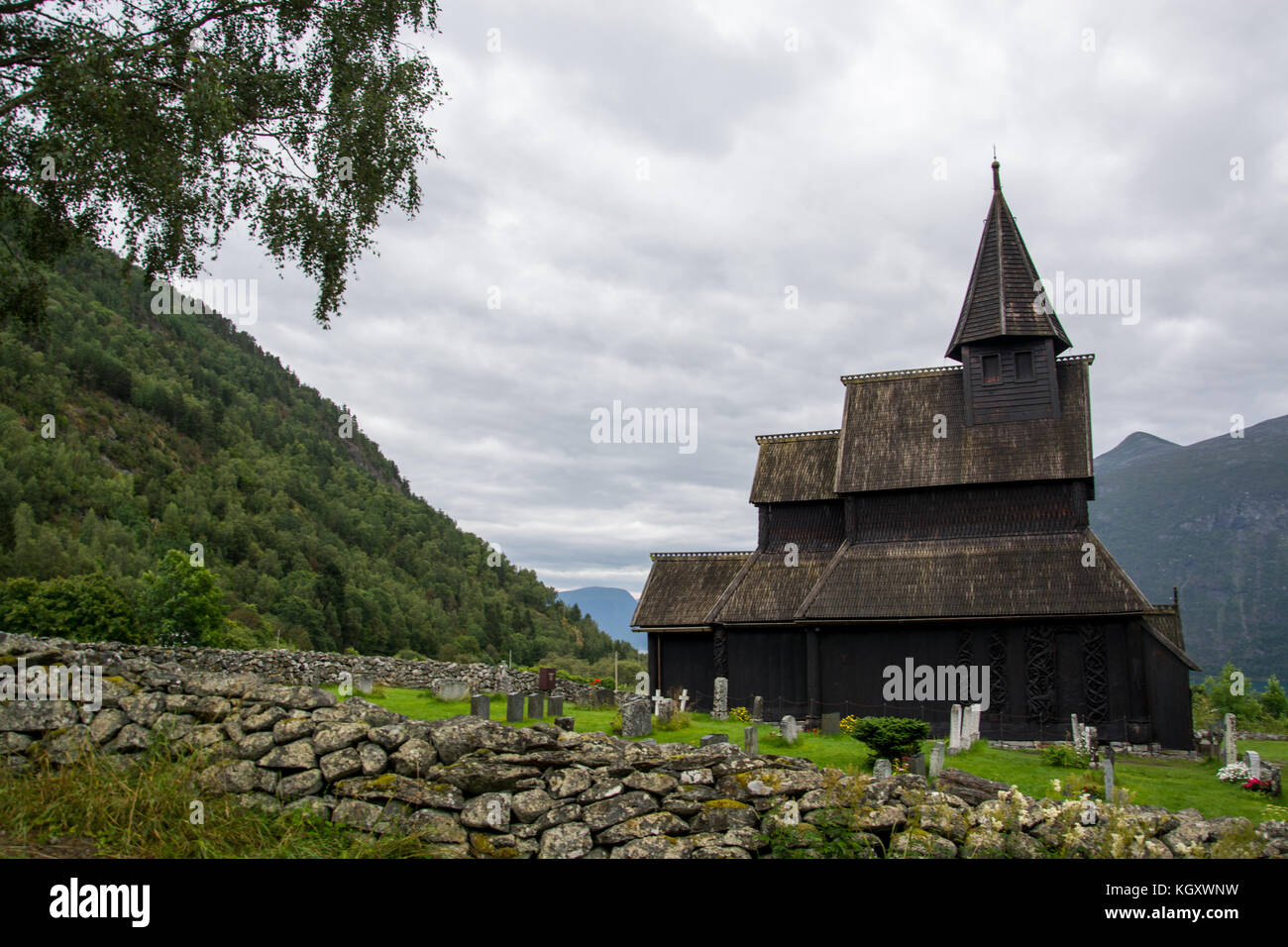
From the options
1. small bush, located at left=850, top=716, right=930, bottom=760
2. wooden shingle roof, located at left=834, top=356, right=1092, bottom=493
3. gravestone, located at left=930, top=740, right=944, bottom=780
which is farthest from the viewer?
wooden shingle roof, located at left=834, top=356, right=1092, bottom=493

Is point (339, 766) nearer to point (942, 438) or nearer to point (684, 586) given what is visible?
point (684, 586)

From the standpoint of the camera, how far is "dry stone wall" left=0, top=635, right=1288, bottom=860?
8.34 meters

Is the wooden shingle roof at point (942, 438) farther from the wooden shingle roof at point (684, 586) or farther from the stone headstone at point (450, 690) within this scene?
the stone headstone at point (450, 690)

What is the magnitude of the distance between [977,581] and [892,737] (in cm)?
988

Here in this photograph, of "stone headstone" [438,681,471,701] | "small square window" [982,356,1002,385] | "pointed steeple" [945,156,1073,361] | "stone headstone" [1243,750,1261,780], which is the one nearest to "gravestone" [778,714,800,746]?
"stone headstone" [1243,750,1261,780]

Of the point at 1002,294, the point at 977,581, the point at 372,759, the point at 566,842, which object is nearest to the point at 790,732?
the point at 977,581

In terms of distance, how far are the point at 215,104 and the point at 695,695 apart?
73.8 ft

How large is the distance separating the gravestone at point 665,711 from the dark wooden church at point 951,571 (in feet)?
17.5

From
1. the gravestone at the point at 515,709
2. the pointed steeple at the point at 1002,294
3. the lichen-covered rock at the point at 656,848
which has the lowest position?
the gravestone at the point at 515,709

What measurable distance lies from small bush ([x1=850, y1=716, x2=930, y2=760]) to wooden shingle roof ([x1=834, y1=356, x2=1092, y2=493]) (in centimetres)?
1222

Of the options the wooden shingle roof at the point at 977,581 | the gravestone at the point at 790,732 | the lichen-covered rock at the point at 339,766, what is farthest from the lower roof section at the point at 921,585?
the lichen-covered rock at the point at 339,766

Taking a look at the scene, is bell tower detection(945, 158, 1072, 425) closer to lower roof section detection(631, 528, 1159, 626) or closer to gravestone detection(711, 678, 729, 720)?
lower roof section detection(631, 528, 1159, 626)

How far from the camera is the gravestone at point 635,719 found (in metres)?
19.1
